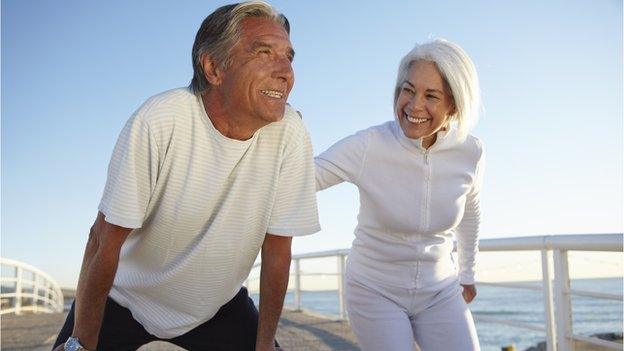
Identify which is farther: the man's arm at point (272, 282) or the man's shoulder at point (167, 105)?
the man's arm at point (272, 282)

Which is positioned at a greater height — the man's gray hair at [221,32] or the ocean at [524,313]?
the man's gray hair at [221,32]

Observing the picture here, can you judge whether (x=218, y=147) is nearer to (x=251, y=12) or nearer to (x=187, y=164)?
(x=187, y=164)

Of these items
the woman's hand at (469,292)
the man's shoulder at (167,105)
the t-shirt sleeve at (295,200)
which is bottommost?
the woman's hand at (469,292)

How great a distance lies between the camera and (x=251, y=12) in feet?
7.75

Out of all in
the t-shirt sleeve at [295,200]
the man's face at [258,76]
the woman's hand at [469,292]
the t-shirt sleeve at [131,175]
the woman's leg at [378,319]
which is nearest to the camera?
the t-shirt sleeve at [131,175]

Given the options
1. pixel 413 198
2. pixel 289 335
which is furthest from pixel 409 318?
pixel 289 335

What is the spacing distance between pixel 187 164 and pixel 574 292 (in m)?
3.02

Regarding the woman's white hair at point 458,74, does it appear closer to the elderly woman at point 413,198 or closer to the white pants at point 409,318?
the elderly woman at point 413,198

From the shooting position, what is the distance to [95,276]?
7.36 ft

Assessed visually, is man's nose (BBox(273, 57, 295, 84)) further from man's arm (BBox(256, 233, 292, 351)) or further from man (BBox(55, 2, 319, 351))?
man's arm (BBox(256, 233, 292, 351))

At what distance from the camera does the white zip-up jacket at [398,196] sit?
→ 116 inches

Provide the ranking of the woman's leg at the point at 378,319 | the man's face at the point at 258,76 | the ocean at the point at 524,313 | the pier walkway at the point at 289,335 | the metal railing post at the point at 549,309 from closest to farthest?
1. the man's face at the point at 258,76
2. the woman's leg at the point at 378,319
3. the metal railing post at the point at 549,309
4. the pier walkway at the point at 289,335
5. the ocean at the point at 524,313

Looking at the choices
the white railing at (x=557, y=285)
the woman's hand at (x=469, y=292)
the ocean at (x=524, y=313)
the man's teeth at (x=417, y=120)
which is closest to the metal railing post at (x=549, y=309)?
the white railing at (x=557, y=285)

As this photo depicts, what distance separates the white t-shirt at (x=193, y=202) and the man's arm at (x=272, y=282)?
0.19 ft
